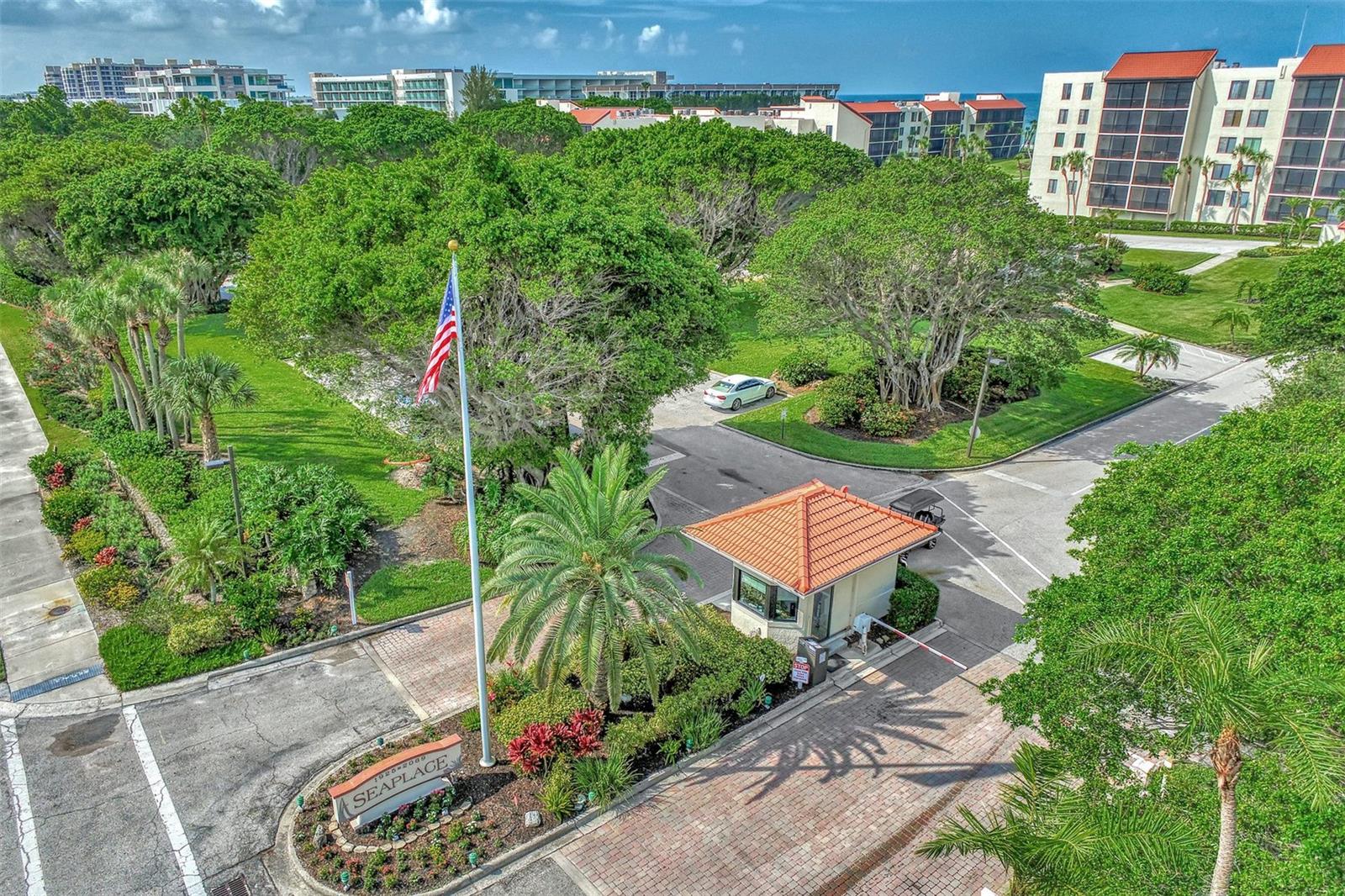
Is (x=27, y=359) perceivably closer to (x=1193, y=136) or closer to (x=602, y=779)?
(x=602, y=779)

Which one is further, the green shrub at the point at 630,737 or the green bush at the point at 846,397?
the green bush at the point at 846,397

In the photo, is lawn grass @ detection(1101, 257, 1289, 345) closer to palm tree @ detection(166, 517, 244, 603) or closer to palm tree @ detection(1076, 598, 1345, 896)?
palm tree @ detection(1076, 598, 1345, 896)

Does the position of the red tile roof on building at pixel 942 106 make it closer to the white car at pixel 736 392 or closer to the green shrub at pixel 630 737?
the white car at pixel 736 392

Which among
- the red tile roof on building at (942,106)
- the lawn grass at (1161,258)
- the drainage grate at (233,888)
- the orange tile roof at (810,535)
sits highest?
the red tile roof on building at (942,106)

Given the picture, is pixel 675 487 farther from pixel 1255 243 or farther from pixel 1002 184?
pixel 1255 243

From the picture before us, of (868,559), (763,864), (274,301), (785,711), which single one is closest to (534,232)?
(274,301)

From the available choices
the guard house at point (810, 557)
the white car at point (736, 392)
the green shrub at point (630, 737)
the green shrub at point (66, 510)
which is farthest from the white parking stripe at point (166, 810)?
the white car at point (736, 392)

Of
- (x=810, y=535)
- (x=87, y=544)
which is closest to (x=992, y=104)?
(x=810, y=535)
